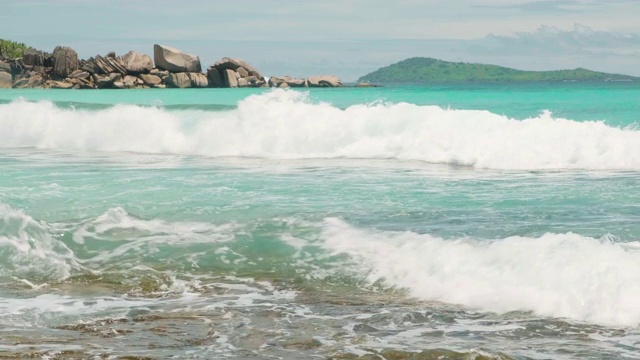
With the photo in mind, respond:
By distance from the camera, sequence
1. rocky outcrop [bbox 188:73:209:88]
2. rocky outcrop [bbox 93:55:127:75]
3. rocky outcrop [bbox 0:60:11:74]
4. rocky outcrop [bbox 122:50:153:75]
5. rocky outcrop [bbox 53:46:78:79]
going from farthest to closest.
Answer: rocky outcrop [bbox 0:60:11:74]
rocky outcrop [bbox 53:46:78:79]
rocky outcrop [bbox 93:55:127:75]
rocky outcrop [bbox 122:50:153:75]
rocky outcrop [bbox 188:73:209:88]

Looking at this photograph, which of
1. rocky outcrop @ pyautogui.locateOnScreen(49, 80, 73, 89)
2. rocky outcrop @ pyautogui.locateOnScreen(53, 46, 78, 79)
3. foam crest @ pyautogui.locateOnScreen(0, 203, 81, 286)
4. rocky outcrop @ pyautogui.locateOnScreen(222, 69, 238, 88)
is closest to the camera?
foam crest @ pyautogui.locateOnScreen(0, 203, 81, 286)

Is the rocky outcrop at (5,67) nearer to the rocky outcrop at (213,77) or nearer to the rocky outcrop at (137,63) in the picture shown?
the rocky outcrop at (137,63)

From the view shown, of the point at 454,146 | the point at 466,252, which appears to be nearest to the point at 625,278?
the point at 466,252

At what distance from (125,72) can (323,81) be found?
67.7 ft

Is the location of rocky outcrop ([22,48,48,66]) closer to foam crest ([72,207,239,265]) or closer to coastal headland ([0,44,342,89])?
coastal headland ([0,44,342,89])

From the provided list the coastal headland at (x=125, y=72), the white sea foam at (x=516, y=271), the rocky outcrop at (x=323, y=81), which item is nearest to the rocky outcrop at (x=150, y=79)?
the coastal headland at (x=125, y=72)

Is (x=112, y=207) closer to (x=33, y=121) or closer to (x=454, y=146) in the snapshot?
(x=454, y=146)

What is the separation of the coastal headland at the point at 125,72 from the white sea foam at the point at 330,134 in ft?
126

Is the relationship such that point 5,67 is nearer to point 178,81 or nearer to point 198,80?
point 178,81

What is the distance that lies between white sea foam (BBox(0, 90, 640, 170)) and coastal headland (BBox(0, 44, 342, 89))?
38271 mm

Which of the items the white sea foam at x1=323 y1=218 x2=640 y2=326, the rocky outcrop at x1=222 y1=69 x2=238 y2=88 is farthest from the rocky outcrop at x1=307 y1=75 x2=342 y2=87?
the white sea foam at x1=323 y1=218 x2=640 y2=326

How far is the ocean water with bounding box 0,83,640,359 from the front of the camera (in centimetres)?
704

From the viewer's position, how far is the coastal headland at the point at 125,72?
72.3m

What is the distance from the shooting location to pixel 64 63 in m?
77.6
